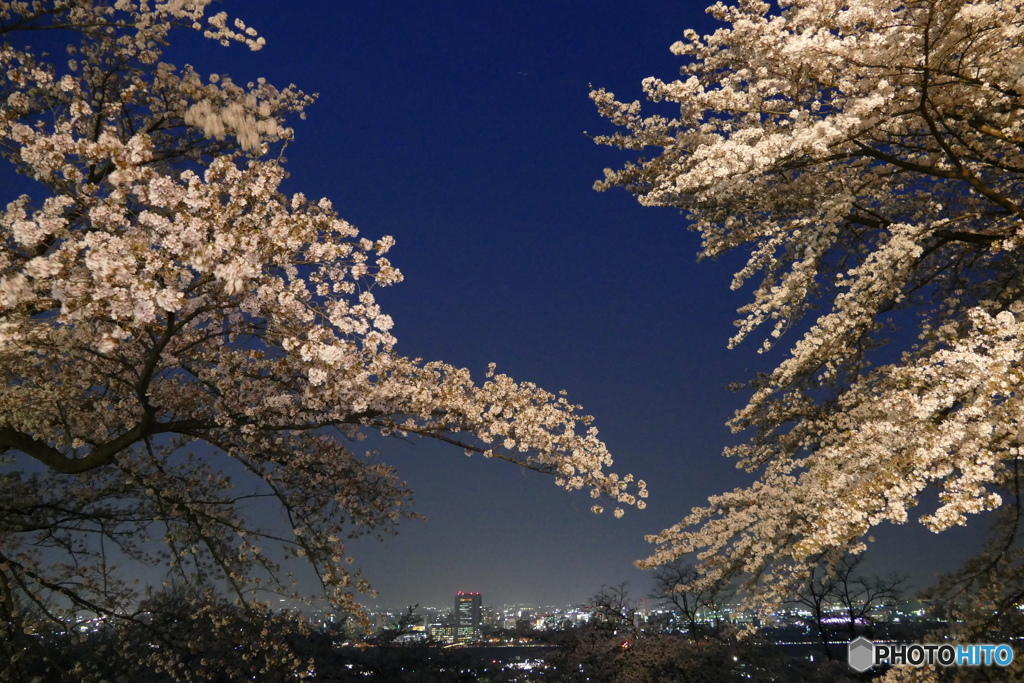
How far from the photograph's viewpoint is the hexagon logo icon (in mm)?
8391

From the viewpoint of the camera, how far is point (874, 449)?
4.76 meters

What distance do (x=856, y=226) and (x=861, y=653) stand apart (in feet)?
19.4

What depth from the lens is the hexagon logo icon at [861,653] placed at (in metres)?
8.39

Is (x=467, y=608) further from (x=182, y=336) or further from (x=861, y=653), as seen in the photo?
(x=182, y=336)

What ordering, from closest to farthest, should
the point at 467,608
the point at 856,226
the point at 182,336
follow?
the point at 182,336 < the point at 856,226 < the point at 467,608

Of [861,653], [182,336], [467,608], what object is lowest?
[467,608]

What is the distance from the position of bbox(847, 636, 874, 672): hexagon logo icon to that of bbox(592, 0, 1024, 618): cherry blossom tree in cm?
262

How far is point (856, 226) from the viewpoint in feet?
26.0

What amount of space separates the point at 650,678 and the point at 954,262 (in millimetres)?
10729

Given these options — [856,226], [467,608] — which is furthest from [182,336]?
[467,608]

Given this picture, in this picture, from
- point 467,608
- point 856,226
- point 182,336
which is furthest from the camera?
point 467,608

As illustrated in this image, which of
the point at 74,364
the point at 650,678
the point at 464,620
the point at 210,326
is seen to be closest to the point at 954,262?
the point at 210,326

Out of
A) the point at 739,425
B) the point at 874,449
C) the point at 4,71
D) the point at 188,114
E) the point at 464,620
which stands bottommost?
the point at 464,620

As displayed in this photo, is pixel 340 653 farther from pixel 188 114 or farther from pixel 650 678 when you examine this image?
pixel 188 114
